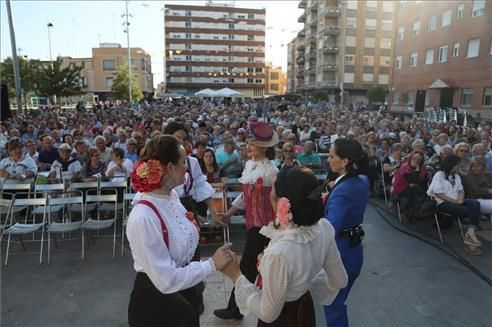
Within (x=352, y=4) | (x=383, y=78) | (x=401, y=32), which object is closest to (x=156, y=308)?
(x=401, y=32)

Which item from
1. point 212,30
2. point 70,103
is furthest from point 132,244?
point 212,30

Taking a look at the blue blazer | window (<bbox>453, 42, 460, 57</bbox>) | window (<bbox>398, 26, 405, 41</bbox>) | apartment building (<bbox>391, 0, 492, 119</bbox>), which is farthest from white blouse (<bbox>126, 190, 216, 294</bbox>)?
window (<bbox>398, 26, 405, 41</bbox>)

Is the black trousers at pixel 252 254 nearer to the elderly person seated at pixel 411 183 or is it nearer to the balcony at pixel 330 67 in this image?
the elderly person seated at pixel 411 183

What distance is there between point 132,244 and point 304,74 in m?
70.2

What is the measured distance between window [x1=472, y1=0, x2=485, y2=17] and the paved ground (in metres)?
28.1

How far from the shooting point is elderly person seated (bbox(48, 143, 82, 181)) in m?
6.44

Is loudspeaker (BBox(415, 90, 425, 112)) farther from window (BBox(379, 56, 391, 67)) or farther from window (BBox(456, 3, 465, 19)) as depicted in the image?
window (BBox(379, 56, 391, 67))

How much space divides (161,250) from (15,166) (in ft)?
20.2

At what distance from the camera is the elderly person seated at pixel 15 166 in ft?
20.8

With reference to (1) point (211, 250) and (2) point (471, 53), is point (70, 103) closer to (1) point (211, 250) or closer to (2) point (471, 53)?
(2) point (471, 53)

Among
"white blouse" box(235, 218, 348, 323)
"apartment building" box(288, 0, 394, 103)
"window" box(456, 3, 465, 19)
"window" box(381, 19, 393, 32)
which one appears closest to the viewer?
"white blouse" box(235, 218, 348, 323)

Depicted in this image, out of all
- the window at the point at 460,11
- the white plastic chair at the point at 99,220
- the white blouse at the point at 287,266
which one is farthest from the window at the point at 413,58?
the white blouse at the point at 287,266

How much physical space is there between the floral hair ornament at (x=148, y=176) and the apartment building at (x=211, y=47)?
82057 mm

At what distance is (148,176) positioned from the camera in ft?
5.85
